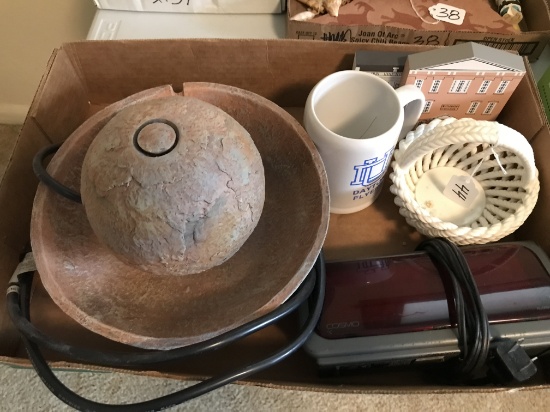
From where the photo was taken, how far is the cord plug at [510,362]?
1.64 feet

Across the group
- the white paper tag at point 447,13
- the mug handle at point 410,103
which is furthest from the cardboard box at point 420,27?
the mug handle at point 410,103

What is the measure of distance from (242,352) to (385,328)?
18cm

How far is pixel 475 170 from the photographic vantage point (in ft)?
2.20

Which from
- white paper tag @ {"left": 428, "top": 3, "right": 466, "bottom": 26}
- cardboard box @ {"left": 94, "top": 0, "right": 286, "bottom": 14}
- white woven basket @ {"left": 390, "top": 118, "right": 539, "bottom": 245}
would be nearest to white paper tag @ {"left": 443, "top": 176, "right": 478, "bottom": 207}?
white woven basket @ {"left": 390, "top": 118, "right": 539, "bottom": 245}

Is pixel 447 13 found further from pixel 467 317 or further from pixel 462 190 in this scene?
pixel 467 317

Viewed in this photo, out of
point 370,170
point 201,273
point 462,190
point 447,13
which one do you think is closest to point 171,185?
point 201,273

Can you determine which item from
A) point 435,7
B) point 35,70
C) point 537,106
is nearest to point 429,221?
point 537,106

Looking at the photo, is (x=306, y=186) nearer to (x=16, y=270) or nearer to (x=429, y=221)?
(x=429, y=221)

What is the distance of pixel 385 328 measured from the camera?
54 cm

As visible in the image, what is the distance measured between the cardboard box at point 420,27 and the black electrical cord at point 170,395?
0.38 meters

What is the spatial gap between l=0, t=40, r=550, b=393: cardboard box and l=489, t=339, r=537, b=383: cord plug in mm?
78

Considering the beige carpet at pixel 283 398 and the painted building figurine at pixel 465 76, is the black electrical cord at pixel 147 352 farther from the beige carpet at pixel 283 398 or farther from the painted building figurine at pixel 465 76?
the painted building figurine at pixel 465 76

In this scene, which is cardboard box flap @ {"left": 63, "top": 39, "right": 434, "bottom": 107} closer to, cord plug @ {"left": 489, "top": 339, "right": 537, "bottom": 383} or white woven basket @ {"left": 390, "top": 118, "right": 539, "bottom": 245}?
white woven basket @ {"left": 390, "top": 118, "right": 539, "bottom": 245}

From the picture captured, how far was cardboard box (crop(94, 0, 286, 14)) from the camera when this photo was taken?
790 mm
